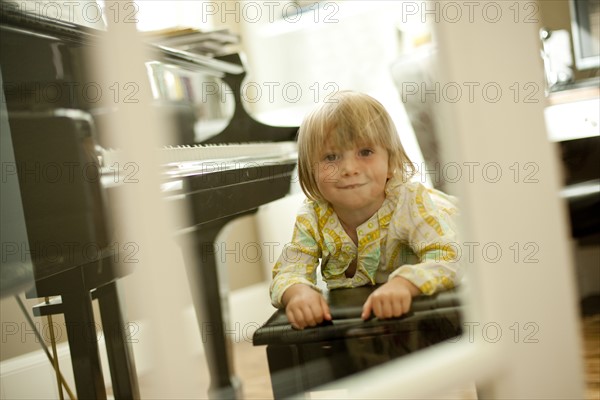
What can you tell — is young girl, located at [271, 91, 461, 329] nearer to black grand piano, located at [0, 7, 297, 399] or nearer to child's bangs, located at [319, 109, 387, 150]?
child's bangs, located at [319, 109, 387, 150]

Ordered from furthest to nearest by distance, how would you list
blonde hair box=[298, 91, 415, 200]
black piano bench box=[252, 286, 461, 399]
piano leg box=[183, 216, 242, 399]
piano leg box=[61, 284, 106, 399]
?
piano leg box=[183, 216, 242, 399] < piano leg box=[61, 284, 106, 399] < blonde hair box=[298, 91, 415, 200] < black piano bench box=[252, 286, 461, 399]

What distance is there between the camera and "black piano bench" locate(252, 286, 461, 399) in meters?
0.74

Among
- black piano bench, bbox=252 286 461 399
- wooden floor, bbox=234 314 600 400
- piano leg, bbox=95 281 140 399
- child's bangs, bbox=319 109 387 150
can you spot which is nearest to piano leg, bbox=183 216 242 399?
wooden floor, bbox=234 314 600 400

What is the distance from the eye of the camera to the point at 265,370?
0.99 m

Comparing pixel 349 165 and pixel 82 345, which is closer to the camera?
pixel 349 165

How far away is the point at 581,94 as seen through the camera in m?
1.75

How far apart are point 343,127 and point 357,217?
0.14m

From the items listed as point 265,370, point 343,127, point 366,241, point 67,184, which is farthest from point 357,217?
point 67,184

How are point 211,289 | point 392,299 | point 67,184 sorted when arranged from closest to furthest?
point 392,299
point 67,184
point 211,289

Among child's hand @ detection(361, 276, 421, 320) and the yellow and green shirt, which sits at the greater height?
the yellow and green shirt

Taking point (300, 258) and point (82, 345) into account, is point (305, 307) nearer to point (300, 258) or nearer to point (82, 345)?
point (300, 258)

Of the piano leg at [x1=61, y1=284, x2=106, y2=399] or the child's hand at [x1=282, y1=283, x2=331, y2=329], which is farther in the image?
the piano leg at [x1=61, y1=284, x2=106, y2=399]

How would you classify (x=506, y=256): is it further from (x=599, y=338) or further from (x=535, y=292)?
(x=599, y=338)

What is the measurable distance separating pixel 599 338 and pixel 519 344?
1407 mm
